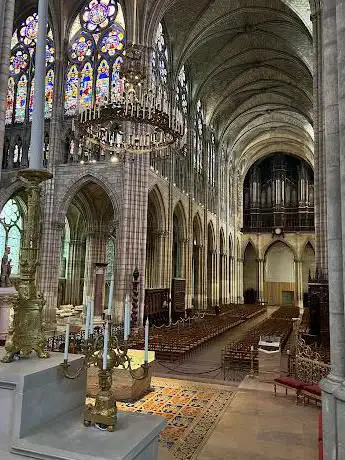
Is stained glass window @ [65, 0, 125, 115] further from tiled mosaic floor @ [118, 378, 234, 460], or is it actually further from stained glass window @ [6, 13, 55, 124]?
tiled mosaic floor @ [118, 378, 234, 460]

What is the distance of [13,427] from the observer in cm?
260

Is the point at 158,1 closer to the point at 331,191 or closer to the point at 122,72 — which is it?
the point at 122,72

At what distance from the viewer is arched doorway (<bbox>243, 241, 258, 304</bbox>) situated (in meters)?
42.6

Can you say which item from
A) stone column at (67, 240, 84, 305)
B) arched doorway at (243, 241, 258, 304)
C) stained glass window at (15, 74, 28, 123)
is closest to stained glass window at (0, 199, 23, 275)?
stone column at (67, 240, 84, 305)

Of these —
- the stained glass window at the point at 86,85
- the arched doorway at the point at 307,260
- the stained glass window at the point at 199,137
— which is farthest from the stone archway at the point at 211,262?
the stained glass window at the point at 86,85

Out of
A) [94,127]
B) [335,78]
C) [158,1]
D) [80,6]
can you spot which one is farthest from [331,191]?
[80,6]

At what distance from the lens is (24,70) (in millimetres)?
21578

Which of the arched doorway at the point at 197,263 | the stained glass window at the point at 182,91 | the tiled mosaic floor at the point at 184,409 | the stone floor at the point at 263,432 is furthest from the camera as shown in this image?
the arched doorway at the point at 197,263

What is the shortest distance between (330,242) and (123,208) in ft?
46.4

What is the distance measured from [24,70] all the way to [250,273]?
31021mm

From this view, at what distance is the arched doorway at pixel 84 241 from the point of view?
80.3ft

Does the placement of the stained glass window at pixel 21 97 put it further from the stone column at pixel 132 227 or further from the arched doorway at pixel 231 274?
the arched doorway at pixel 231 274

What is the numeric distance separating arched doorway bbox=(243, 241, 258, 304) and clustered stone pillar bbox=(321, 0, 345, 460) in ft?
130

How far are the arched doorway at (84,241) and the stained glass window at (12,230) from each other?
3.21m
